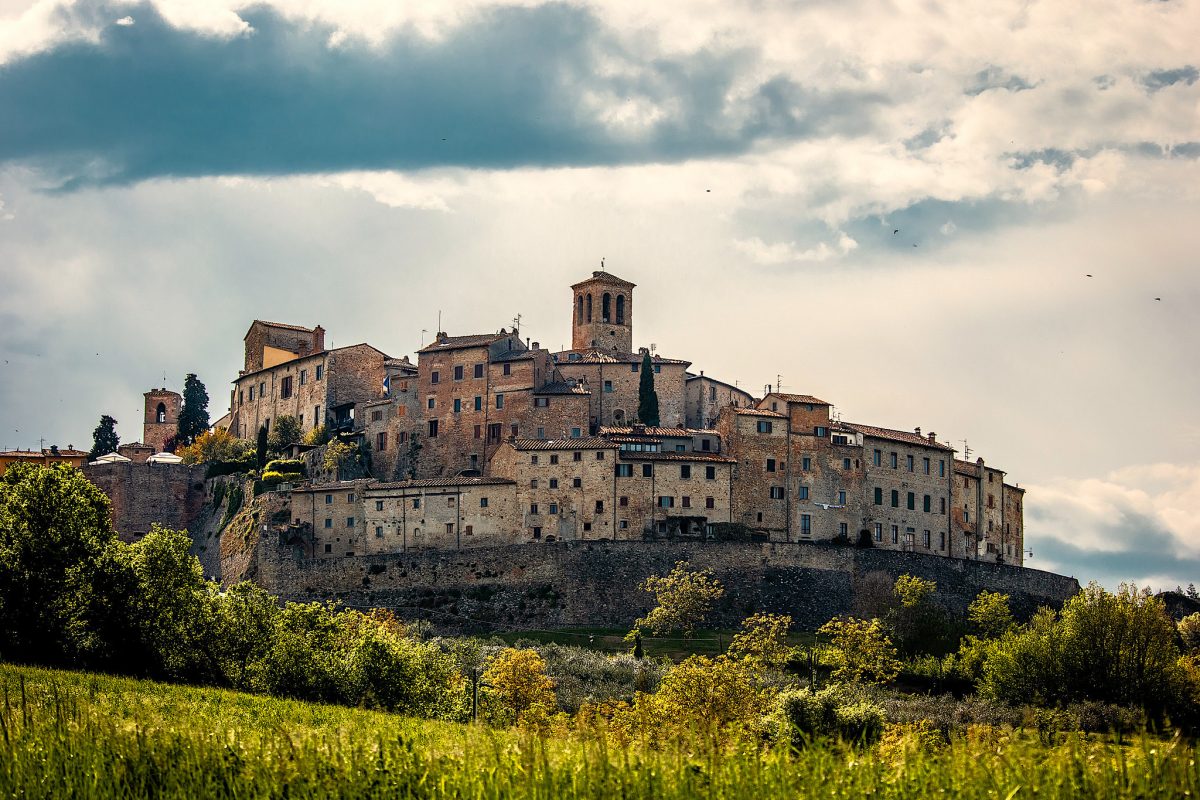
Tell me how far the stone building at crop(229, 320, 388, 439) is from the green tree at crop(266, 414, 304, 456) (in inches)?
20.1

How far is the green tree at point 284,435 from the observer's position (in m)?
101

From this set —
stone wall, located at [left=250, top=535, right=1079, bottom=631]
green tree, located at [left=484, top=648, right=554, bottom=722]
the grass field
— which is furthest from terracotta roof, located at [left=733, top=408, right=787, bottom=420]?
the grass field

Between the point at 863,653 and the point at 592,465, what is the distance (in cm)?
1949

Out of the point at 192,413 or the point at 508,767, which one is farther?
the point at 192,413

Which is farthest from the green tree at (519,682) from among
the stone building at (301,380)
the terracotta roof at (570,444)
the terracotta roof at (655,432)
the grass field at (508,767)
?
the grass field at (508,767)

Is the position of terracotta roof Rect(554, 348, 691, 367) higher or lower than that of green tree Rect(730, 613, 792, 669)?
higher

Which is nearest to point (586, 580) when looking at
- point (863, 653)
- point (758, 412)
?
point (758, 412)

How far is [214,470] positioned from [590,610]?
32489 millimetres

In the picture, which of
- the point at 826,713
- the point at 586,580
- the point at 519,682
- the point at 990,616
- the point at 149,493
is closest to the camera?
the point at 826,713

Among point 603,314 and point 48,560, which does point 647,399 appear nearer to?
point 603,314

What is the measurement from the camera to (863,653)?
72188 mm

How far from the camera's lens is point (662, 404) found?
96688 millimetres

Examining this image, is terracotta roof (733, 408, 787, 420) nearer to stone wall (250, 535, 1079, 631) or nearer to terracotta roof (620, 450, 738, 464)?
terracotta roof (620, 450, 738, 464)

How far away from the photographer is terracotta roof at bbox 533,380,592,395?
302ft
